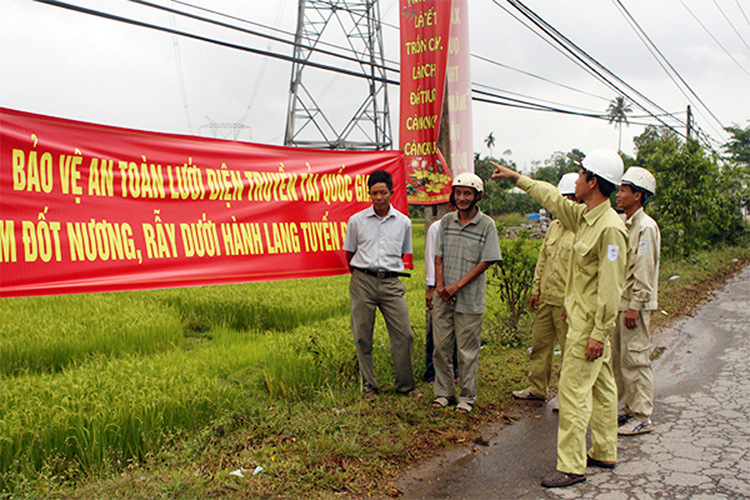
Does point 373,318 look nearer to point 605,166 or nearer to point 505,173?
point 505,173

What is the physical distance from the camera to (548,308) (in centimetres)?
461

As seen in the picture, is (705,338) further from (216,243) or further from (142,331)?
(142,331)

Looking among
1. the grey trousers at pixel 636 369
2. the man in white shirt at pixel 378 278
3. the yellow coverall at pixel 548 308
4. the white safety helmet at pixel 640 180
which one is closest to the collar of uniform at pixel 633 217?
the white safety helmet at pixel 640 180

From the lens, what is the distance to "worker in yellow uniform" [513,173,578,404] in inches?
177

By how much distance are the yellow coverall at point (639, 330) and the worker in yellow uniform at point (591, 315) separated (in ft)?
2.56

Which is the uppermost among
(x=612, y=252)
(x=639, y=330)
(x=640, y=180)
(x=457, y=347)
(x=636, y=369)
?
(x=640, y=180)

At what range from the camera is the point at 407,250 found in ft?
15.6

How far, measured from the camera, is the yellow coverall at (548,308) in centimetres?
449

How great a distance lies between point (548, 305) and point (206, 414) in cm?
281

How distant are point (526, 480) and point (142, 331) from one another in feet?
15.7

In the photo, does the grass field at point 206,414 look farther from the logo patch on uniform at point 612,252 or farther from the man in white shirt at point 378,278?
the logo patch on uniform at point 612,252

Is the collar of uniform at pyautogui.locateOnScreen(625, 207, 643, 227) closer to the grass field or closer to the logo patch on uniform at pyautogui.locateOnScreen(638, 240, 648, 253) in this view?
the logo patch on uniform at pyautogui.locateOnScreen(638, 240, 648, 253)

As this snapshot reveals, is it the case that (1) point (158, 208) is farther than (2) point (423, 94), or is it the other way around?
(2) point (423, 94)

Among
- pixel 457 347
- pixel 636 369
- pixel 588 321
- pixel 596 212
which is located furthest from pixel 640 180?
pixel 457 347
